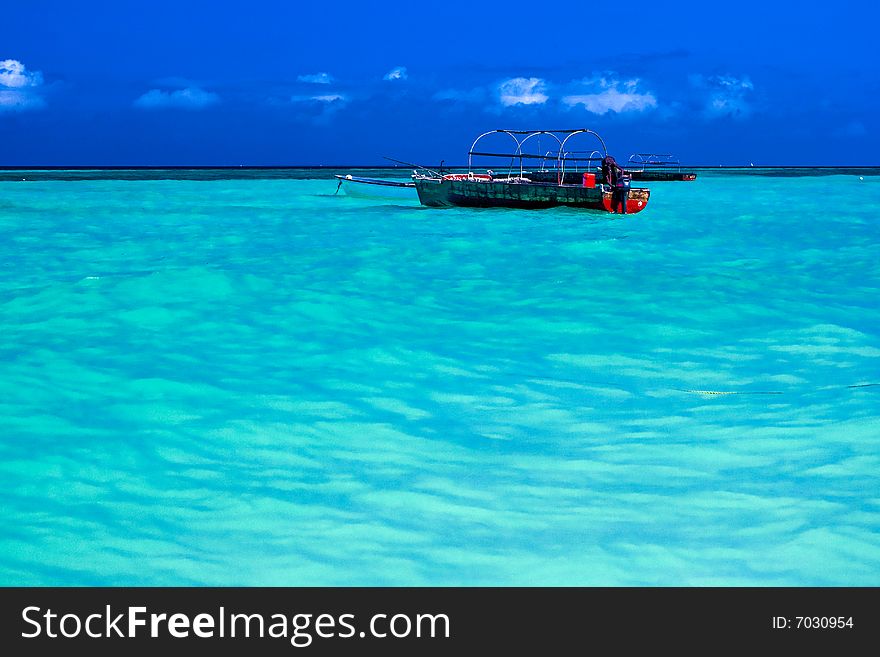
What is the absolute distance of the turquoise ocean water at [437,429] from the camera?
4.30 metres

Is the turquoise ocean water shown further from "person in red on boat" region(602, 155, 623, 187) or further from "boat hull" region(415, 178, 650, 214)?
"person in red on boat" region(602, 155, 623, 187)

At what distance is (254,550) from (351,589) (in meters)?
0.60

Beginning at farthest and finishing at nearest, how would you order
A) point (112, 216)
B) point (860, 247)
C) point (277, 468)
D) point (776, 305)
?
point (112, 216) → point (860, 247) → point (776, 305) → point (277, 468)

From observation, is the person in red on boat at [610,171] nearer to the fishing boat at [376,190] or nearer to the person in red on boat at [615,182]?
the person in red on boat at [615,182]

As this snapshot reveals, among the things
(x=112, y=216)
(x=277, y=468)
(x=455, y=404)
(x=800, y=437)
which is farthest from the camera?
(x=112, y=216)

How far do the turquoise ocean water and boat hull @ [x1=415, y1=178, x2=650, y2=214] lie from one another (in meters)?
14.2

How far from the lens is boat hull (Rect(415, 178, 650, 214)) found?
1116 inches

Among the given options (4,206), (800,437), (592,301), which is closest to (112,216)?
(4,206)

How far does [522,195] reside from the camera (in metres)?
29.3

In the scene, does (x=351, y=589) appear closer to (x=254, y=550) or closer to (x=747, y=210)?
(x=254, y=550)

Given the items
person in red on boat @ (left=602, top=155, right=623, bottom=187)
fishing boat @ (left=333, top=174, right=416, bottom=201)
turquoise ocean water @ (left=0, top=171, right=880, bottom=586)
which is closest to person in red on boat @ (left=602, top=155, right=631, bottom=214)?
person in red on boat @ (left=602, top=155, right=623, bottom=187)

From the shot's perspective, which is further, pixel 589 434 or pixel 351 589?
pixel 589 434

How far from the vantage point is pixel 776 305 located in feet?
37.4

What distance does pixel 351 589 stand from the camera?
4.02 metres
